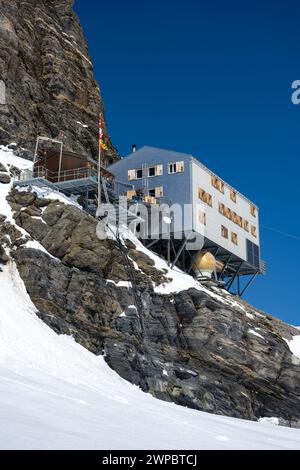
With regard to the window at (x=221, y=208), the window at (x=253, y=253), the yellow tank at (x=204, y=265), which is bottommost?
the yellow tank at (x=204, y=265)

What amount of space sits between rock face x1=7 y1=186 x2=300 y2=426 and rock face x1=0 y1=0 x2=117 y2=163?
20969 mm

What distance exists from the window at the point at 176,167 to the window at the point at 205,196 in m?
2.74

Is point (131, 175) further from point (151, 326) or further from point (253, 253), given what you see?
point (151, 326)

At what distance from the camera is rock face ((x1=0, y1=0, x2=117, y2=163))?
230ft

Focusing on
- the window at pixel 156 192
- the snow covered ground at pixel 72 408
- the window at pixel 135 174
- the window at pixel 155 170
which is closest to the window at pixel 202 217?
the window at pixel 156 192

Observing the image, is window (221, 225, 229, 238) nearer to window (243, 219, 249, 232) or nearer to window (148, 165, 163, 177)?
window (243, 219, 249, 232)

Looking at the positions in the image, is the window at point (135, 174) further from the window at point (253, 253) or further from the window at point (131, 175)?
the window at point (253, 253)

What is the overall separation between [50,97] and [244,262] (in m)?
32.3

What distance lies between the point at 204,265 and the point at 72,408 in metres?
41.8

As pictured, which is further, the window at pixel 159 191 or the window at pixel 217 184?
the window at pixel 217 184

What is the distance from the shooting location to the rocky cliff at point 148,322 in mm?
42312

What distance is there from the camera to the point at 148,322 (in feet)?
151

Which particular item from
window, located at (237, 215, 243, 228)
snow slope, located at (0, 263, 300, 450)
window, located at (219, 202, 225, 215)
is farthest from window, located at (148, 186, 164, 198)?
snow slope, located at (0, 263, 300, 450)
